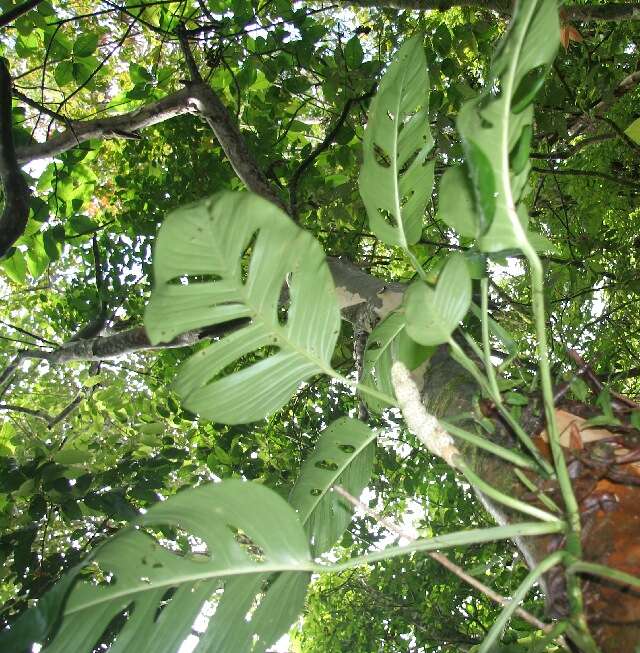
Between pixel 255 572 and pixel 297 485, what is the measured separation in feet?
1.13

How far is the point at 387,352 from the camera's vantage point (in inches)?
49.2

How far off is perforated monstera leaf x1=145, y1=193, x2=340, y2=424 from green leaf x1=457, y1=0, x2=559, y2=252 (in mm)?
253

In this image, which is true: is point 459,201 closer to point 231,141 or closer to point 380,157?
point 380,157

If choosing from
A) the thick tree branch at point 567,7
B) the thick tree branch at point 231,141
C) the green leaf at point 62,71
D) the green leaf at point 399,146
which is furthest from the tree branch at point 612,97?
the green leaf at point 62,71

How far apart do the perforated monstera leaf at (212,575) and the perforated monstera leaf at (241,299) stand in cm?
16

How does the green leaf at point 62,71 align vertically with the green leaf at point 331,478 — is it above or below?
above

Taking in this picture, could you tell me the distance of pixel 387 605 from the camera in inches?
129

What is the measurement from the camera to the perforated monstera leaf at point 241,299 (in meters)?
0.78

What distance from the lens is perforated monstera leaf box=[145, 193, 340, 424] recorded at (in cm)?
78

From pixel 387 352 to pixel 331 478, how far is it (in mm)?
308

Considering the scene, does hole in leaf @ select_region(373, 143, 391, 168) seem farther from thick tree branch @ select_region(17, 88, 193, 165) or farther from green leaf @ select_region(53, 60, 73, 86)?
green leaf @ select_region(53, 60, 73, 86)

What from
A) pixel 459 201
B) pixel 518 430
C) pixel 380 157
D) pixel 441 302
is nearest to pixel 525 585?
pixel 518 430

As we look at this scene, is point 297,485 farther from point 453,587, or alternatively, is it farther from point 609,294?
point 609,294

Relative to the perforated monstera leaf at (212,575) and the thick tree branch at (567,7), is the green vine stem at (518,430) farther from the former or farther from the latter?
the thick tree branch at (567,7)
